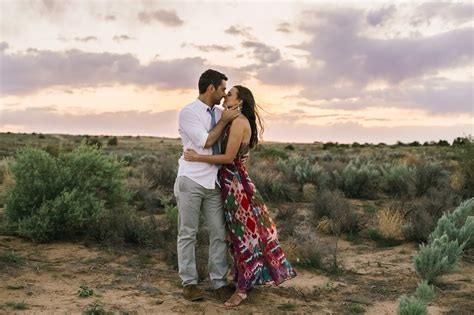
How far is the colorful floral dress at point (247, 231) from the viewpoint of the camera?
242 inches

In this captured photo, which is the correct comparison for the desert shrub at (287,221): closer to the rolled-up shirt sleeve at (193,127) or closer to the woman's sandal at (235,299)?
the woman's sandal at (235,299)

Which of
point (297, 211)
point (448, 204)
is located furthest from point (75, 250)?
point (448, 204)

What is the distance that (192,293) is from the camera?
627 cm

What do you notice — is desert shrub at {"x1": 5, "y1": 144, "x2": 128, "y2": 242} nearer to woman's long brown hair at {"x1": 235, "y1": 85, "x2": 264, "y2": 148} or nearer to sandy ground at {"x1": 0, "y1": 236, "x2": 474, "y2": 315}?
sandy ground at {"x1": 0, "y1": 236, "x2": 474, "y2": 315}

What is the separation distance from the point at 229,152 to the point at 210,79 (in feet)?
2.67

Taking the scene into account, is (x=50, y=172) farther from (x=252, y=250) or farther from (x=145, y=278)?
(x=252, y=250)

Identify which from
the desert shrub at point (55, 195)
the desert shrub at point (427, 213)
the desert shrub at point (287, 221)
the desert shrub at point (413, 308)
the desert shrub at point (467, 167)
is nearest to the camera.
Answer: the desert shrub at point (413, 308)

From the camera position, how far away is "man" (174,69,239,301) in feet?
19.2

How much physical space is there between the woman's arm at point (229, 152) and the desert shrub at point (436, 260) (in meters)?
3.28

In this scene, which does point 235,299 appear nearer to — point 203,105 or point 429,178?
point 203,105

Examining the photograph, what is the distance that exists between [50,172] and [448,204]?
796cm

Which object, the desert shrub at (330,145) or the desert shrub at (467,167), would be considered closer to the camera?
the desert shrub at (467,167)

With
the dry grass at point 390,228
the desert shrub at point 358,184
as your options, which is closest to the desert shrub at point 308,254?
the dry grass at point 390,228

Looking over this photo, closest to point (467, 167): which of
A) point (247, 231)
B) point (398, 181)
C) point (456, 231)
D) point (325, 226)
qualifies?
point (398, 181)
